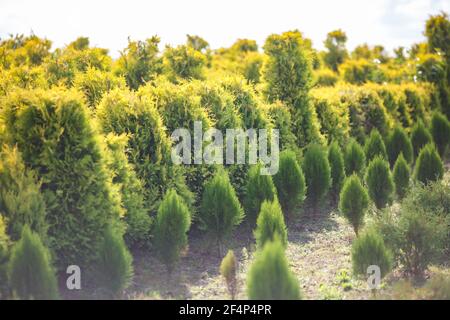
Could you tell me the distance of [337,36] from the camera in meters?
33.4

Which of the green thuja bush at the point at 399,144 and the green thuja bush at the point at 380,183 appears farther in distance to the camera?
the green thuja bush at the point at 399,144

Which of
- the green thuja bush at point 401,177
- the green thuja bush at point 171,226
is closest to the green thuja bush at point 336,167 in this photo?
the green thuja bush at point 401,177

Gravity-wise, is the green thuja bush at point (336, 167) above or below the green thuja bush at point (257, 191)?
above

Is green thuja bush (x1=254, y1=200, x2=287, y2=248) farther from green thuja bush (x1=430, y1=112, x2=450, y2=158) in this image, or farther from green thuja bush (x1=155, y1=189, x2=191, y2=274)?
green thuja bush (x1=430, y1=112, x2=450, y2=158)

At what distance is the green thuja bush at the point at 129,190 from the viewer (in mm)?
7301

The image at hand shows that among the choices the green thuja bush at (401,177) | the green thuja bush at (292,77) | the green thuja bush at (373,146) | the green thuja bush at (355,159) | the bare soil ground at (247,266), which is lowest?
the bare soil ground at (247,266)

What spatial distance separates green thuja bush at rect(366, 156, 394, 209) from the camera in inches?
414

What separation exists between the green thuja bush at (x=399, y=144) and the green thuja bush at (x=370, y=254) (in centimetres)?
934

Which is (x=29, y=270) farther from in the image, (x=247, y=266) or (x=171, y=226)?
(x=247, y=266)

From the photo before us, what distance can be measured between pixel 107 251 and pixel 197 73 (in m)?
8.78

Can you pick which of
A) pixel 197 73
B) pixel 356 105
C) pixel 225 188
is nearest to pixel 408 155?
pixel 356 105

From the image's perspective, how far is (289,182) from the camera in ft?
33.2

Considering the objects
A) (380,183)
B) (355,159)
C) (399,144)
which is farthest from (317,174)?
(399,144)

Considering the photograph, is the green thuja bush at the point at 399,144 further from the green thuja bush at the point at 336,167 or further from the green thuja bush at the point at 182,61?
the green thuja bush at the point at 182,61
